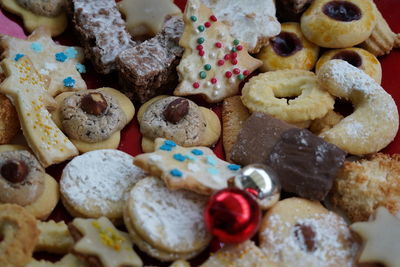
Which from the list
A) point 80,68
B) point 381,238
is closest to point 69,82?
point 80,68

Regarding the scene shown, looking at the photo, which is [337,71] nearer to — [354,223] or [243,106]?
[243,106]

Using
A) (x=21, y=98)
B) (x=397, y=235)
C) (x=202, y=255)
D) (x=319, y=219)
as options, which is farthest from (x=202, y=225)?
(x=21, y=98)

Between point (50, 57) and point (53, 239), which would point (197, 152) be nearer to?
point (53, 239)

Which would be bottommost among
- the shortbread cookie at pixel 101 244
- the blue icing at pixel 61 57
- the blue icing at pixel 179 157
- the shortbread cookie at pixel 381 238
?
the shortbread cookie at pixel 381 238

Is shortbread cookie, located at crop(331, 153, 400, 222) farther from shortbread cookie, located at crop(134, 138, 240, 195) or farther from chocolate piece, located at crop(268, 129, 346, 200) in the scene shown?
shortbread cookie, located at crop(134, 138, 240, 195)

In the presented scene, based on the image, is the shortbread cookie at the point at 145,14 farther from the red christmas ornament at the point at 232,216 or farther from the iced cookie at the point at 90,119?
the red christmas ornament at the point at 232,216

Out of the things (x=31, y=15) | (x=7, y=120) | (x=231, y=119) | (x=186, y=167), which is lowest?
(x=231, y=119)

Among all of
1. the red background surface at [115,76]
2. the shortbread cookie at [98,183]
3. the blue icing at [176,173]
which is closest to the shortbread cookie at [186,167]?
the blue icing at [176,173]
